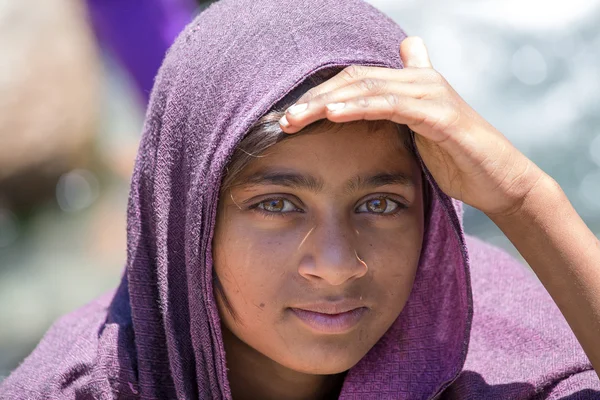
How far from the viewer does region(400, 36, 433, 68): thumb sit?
6.43 ft

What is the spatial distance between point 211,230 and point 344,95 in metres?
0.45

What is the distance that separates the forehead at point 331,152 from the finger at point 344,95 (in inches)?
5.7

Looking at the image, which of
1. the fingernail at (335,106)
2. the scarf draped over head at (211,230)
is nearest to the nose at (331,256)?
Result: the scarf draped over head at (211,230)

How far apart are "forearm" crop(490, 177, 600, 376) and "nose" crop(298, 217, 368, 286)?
348 mm

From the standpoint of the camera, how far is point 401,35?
2.18 metres

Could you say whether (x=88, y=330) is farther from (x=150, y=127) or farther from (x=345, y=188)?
(x=345, y=188)

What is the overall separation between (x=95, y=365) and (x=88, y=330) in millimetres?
165

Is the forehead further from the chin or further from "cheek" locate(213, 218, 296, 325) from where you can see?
the chin

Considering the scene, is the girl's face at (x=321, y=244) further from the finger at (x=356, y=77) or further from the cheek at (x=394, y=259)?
the finger at (x=356, y=77)

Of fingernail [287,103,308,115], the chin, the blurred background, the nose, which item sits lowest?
the chin

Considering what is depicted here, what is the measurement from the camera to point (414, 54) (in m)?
1.98

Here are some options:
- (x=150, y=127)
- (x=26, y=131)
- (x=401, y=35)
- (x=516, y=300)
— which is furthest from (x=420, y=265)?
(x=26, y=131)

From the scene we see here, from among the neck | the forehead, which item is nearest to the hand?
the forehead

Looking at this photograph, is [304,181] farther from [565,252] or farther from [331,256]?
[565,252]
